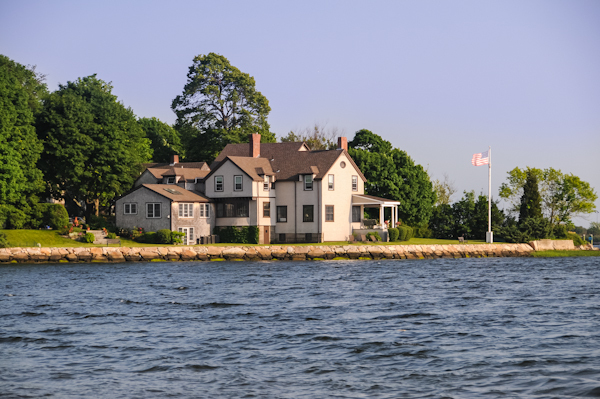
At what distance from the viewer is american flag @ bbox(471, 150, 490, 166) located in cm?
5741

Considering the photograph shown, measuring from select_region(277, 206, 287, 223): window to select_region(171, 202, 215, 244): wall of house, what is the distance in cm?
583

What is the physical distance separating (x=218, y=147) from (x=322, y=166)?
66.2ft

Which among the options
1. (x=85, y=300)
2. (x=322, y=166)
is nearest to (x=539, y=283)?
(x=85, y=300)

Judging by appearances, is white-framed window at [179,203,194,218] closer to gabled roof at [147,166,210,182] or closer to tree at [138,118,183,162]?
gabled roof at [147,166,210,182]

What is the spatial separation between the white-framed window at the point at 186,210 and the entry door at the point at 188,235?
1101 millimetres

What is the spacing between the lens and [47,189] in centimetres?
6450

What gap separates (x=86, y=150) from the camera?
6222cm

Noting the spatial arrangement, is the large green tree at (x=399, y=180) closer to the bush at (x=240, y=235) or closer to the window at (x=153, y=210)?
the bush at (x=240, y=235)

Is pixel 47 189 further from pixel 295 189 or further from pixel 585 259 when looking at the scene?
pixel 585 259

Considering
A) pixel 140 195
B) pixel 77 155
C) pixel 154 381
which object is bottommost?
pixel 154 381

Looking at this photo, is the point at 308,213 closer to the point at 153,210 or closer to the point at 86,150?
the point at 153,210

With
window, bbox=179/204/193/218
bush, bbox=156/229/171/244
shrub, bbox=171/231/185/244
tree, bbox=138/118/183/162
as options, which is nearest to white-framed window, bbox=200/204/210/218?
window, bbox=179/204/193/218

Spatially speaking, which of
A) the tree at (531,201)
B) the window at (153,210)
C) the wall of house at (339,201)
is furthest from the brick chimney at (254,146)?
the tree at (531,201)

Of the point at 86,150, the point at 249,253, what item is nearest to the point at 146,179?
the point at 86,150
